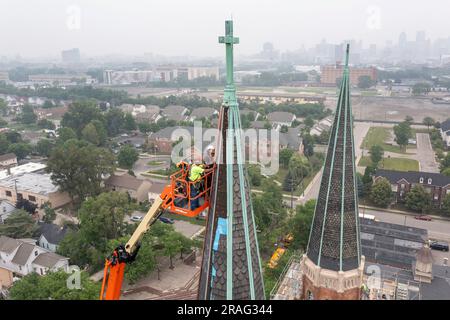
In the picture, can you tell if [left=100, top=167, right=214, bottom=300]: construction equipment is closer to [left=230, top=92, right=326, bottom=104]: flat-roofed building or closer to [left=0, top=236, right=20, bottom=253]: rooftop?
[left=0, top=236, right=20, bottom=253]: rooftop

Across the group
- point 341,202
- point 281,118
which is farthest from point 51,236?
point 281,118

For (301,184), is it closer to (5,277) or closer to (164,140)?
(164,140)

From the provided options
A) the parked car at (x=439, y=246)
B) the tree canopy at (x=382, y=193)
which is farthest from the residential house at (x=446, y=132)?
the parked car at (x=439, y=246)

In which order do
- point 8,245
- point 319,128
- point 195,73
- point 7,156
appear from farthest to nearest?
1. point 195,73
2. point 319,128
3. point 7,156
4. point 8,245

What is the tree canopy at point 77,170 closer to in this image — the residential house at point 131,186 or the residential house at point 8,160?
the residential house at point 131,186

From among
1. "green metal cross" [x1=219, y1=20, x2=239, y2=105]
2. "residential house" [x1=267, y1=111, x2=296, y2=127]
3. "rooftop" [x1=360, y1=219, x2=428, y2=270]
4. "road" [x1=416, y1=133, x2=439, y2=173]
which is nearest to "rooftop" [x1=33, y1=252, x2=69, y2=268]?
"rooftop" [x1=360, y1=219, x2=428, y2=270]

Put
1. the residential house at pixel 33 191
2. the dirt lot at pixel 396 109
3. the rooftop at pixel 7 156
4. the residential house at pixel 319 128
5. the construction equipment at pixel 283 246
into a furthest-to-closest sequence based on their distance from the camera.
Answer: the dirt lot at pixel 396 109, the residential house at pixel 319 128, the rooftop at pixel 7 156, the residential house at pixel 33 191, the construction equipment at pixel 283 246

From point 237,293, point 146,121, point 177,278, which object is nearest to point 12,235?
point 177,278
